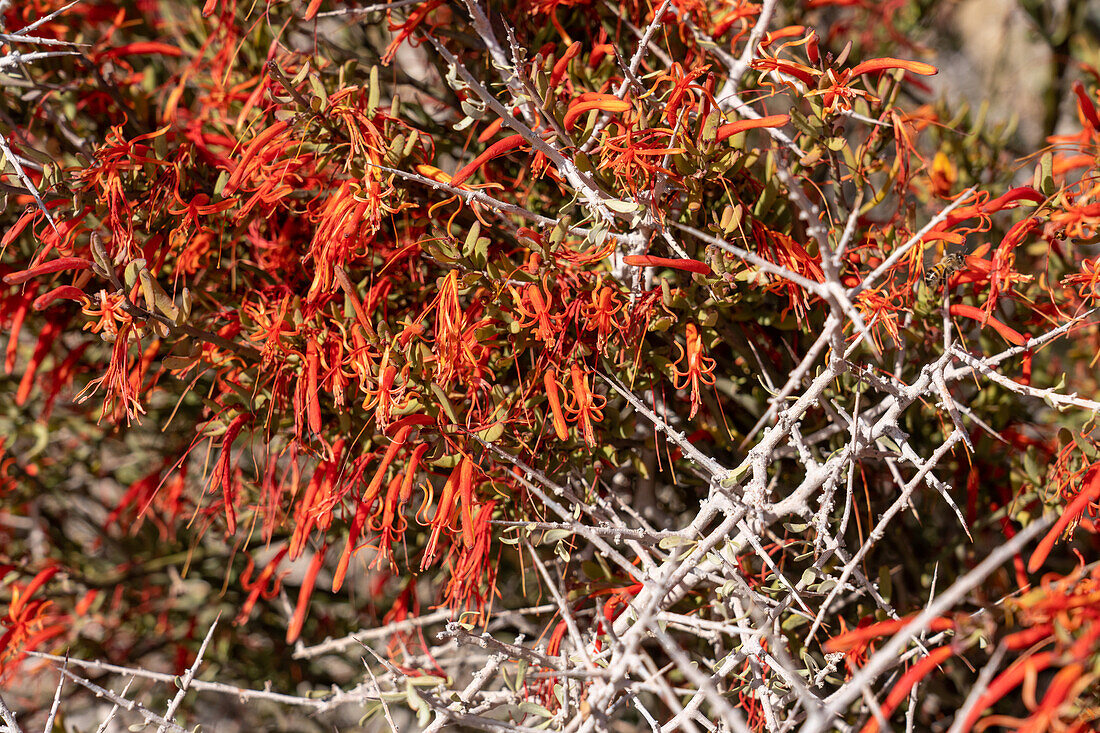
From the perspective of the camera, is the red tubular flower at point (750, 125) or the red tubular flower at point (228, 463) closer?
the red tubular flower at point (750, 125)

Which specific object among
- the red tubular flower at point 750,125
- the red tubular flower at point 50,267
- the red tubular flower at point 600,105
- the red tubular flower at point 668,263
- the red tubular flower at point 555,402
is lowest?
the red tubular flower at point 555,402

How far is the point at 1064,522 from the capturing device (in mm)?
724

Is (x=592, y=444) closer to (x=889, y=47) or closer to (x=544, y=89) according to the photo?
(x=544, y=89)

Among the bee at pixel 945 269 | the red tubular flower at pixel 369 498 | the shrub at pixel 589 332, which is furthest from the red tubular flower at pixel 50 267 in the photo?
the bee at pixel 945 269

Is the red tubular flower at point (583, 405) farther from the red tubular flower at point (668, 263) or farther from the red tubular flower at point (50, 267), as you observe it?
the red tubular flower at point (50, 267)

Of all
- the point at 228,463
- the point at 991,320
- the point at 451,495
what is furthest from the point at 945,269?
the point at 228,463

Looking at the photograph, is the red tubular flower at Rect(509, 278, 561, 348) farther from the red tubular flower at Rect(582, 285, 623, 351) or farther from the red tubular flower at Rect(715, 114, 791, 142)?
the red tubular flower at Rect(715, 114, 791, 142)

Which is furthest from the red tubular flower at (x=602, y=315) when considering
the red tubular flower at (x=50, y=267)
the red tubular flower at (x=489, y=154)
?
the red tubular flower at (x=50, y=267)

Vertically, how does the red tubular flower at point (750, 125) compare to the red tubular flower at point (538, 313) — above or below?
above

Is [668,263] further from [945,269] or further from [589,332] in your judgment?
[945,269]

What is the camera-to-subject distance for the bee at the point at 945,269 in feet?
2.54

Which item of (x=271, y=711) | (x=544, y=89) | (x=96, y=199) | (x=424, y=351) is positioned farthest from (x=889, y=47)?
(x=271, y=711)

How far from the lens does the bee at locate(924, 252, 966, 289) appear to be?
775 mm

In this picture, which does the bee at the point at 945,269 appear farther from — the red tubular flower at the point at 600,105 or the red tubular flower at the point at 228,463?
the red tubular flower at the point at 228,463
